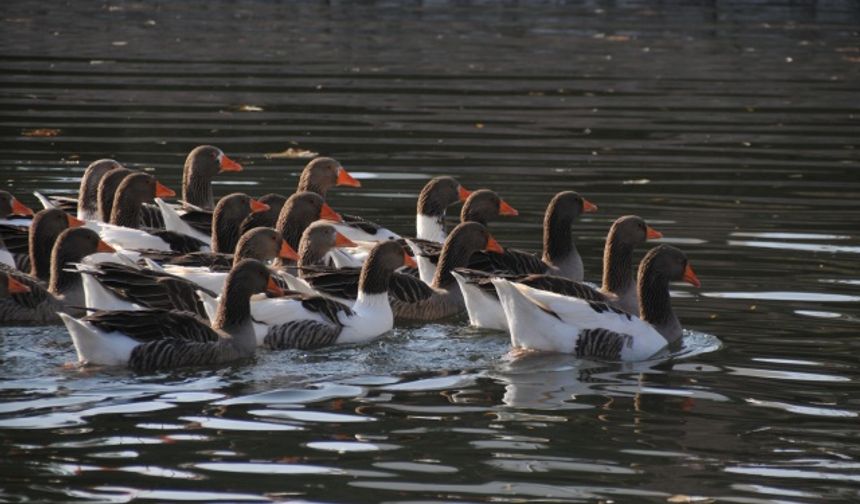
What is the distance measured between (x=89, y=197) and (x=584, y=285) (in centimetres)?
517

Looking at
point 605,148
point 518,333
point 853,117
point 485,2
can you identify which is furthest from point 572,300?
point 485,2

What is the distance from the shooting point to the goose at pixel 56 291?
1270cm

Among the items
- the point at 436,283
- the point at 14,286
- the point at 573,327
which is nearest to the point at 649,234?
the point at 436,283

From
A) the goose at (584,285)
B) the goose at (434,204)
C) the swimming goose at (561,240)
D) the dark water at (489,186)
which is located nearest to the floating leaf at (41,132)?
the dark water at (489,186)

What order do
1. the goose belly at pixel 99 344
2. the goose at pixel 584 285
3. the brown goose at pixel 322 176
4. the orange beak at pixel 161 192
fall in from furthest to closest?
the brown goose at pixel 322 176 < the orange beak at pixel 161 192 < the goose at pixel 584 285 < the goose belly at pixel 99 344

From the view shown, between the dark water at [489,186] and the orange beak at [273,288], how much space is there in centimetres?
59

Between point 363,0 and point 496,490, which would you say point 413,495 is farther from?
point 363,0

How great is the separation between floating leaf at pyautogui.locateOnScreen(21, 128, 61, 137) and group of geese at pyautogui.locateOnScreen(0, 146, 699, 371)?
5.73 meters

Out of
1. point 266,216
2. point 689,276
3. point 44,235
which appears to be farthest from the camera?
point 266,216

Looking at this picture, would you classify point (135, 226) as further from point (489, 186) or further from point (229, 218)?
point (489, 186)

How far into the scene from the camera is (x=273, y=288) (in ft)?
39.5

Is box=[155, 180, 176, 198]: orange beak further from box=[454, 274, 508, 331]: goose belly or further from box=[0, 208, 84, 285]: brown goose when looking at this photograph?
box=[454, 274, 508, 331]: goose belly

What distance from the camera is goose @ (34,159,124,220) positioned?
51.7 ft

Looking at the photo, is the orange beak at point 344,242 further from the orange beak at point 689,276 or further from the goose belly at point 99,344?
the goose belly at point 99,344
